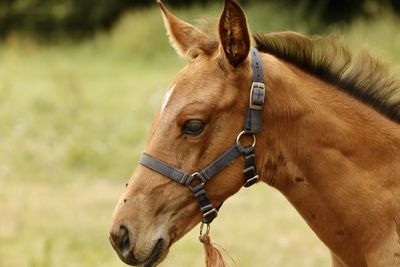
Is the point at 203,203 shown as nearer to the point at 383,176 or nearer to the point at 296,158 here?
the point at 296,158

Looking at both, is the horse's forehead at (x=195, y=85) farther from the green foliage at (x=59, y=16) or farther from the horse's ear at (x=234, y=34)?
the green foliage at (x=59, y=16)

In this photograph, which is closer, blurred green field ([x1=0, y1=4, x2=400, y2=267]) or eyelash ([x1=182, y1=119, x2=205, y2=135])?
eyelash ([x1=182, y1=119, x2=205, y2=135])

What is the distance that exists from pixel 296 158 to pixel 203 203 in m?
0.46

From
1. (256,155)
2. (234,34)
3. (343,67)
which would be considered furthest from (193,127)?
(343,67)

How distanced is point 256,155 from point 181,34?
71 cm

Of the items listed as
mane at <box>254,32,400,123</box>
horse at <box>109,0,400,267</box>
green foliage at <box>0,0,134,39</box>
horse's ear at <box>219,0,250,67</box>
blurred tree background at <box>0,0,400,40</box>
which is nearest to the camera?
horse's ear at <box>219,0,250,67</box>

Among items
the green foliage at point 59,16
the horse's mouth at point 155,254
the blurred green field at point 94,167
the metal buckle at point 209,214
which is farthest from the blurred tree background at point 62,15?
the horse's mouth at point 155,254

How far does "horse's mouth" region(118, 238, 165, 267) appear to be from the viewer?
3.70 meters

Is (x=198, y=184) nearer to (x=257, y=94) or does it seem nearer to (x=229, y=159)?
(x=229, y=159)

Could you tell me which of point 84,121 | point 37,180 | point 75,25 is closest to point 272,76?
point 37,180

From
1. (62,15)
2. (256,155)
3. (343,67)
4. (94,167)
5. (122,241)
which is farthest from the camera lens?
(62,15)

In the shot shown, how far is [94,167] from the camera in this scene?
11.1 meters

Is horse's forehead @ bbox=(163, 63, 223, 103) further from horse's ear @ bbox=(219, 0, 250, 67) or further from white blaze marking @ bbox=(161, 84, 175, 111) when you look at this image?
horse's ear @ bbox=(219, 0, 250, 67)

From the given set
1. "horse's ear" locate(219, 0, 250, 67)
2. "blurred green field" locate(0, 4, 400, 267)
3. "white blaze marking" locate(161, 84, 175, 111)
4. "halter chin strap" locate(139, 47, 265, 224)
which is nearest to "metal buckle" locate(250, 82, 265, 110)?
"halter chin strap" locate(139, 47, 265, 224)
